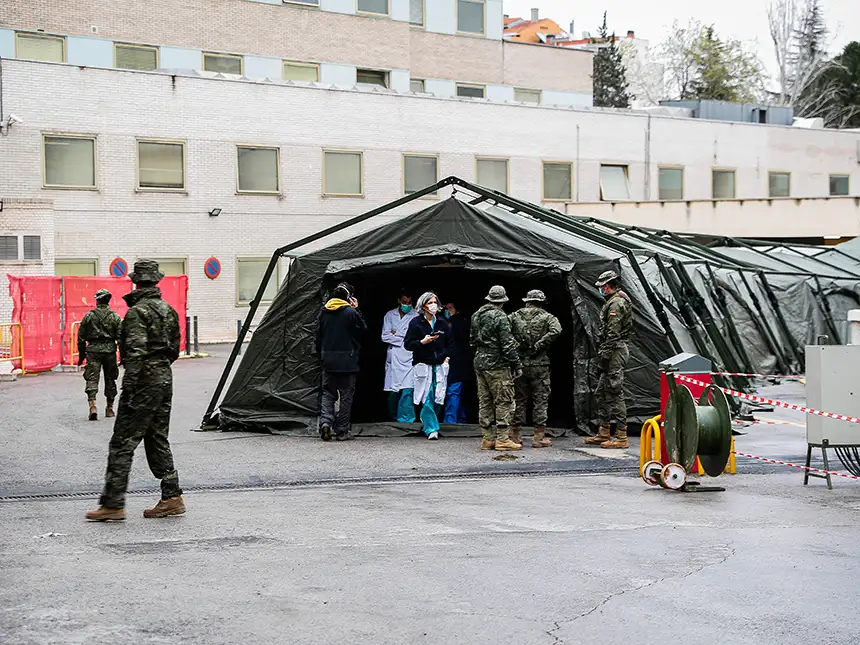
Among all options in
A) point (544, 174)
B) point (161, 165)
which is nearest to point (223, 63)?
point (161, 165)

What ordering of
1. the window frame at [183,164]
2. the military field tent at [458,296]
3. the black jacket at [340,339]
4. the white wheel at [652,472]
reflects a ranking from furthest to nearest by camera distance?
1. the window frame at [183,164]
2. the military field tent at [458,296]
3. the black jacket at [340,339]
4. the white wheel at [652,472]

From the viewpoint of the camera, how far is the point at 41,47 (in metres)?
36.7

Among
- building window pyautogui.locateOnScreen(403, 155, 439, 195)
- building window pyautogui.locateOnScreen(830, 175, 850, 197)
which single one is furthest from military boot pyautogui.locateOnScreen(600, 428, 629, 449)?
building window pyautogui.locateOnScreen(830, 175, 850, 197)

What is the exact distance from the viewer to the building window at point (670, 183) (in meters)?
41.1

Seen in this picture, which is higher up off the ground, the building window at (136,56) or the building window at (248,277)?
the building window at (136,56)

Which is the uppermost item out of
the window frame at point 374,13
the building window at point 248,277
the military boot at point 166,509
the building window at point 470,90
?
the window frame at point 374,13

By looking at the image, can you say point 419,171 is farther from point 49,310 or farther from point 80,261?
point 49,310

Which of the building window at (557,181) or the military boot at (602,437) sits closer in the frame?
the military boot at (602,437)

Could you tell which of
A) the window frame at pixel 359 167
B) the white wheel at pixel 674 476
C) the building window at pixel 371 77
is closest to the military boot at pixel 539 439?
the white wheel at pixel 674 476

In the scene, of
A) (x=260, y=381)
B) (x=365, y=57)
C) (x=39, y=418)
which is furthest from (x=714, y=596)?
(x=365, y=57)

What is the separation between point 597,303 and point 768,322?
994 centimetres

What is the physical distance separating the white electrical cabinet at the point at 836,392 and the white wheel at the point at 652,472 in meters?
1.50

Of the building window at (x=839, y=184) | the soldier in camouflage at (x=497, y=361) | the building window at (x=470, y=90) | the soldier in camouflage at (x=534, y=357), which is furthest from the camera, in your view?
the building window at (x=470, y=90)

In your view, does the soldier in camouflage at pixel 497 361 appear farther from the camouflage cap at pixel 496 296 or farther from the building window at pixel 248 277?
the building window at pixel 248 277
